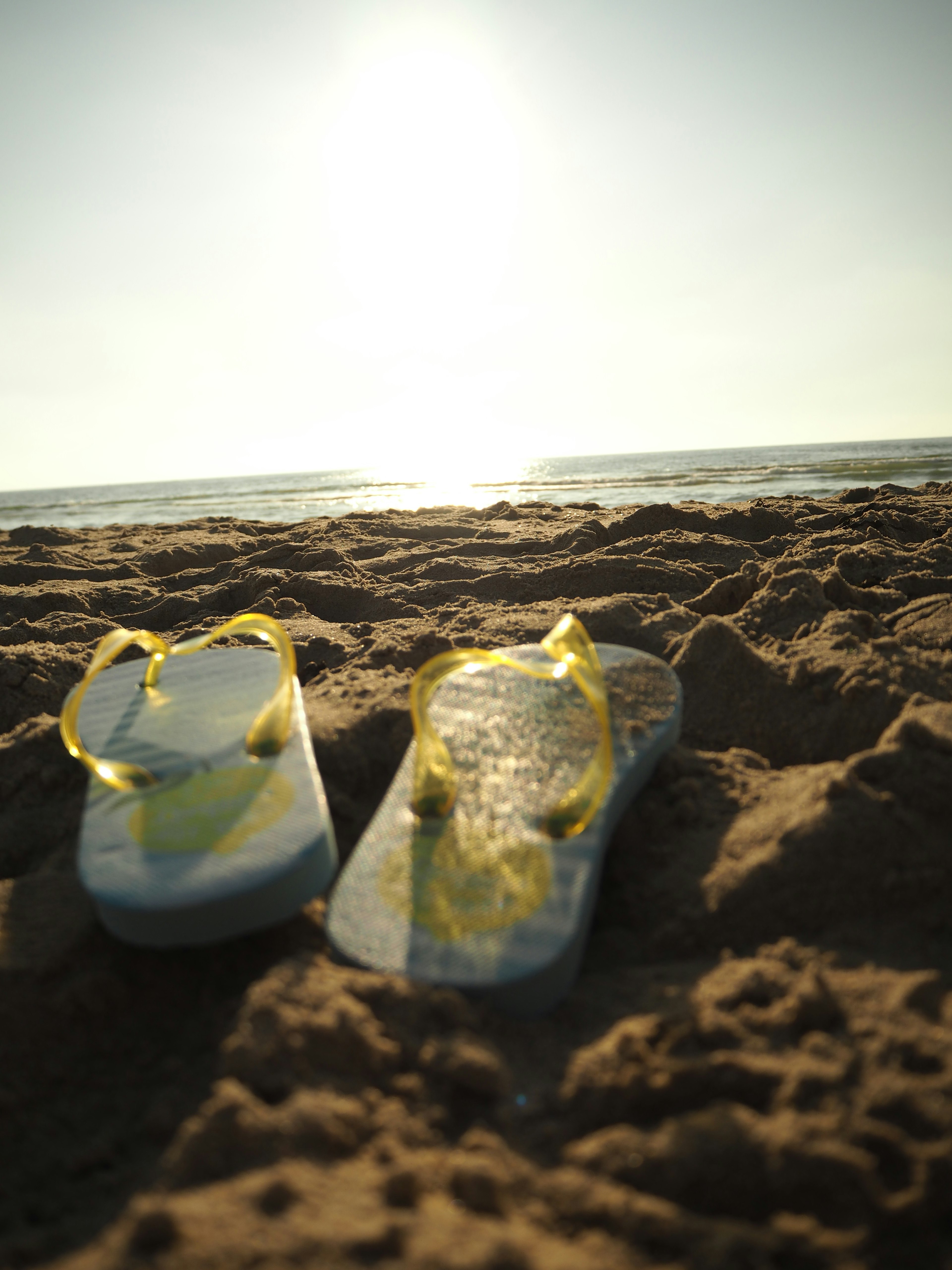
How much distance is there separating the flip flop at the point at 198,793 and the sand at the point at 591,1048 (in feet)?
0.29

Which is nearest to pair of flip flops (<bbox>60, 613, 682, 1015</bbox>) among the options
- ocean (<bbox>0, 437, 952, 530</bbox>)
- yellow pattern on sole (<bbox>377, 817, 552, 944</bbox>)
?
yellow pattern on sole (<bbox>377, 817, 552, 944</bbox>)

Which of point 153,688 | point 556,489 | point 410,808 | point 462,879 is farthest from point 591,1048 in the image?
point 556,489

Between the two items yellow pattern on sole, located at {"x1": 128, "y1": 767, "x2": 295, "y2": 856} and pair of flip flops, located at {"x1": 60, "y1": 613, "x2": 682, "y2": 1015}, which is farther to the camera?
yellow pattern on sole, located at {"x1": 128, "y1": 767, "x2": 295, "y2": 856}

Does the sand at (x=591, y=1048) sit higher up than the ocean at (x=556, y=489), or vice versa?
the ocean at (x=556, y=489)

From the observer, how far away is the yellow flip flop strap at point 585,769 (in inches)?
46.9

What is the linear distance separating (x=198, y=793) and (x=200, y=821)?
0.10 m

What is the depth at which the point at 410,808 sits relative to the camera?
4.13ft

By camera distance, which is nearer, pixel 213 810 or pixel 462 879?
pixel 462 879

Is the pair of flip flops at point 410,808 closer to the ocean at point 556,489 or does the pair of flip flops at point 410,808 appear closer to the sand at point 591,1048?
the sand at point 591,1048

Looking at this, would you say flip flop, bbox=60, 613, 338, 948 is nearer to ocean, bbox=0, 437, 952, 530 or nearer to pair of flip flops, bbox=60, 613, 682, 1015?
pair of flip flops, bbox=60, 613, 682, 1015

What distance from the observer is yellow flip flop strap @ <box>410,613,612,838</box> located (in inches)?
46.9

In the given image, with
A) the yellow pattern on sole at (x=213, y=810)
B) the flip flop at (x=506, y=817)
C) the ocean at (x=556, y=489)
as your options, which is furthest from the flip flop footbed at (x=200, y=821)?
the ocean at (x=556, y=489)

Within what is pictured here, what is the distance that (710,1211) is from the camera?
68 cm

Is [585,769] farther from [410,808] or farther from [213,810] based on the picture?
[213,810]
